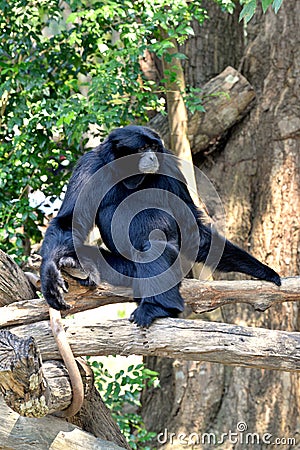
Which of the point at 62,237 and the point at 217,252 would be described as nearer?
the point at 62,237

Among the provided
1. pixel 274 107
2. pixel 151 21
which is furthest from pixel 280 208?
pixel 151 21

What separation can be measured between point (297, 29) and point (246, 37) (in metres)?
0.56

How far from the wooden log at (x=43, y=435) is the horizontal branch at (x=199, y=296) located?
0.55 meters

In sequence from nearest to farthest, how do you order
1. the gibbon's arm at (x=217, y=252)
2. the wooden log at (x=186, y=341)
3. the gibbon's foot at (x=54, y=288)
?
the wooden log at (x=186, y=341) → the gibbon's foot at (x=54, y=288) → the gibbon's arm at (x=217, y=252)

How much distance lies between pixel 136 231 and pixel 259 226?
210 cm

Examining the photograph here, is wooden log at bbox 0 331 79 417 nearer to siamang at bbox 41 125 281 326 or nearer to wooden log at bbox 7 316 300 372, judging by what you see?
wooden log at bbox 7 316 300 372

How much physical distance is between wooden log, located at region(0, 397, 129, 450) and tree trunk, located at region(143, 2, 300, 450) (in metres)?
2.21

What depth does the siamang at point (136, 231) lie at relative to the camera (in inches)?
143

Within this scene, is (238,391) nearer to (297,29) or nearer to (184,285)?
(184,285)

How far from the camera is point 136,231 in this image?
13.1 feet

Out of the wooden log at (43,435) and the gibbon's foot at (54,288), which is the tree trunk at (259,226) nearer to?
the wooden log at (43,435)

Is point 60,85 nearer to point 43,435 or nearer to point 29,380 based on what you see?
point 43,435
